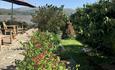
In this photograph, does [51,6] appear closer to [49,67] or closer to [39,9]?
[39,9]

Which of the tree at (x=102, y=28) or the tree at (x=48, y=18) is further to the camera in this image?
the tree at (x=48, y=18)

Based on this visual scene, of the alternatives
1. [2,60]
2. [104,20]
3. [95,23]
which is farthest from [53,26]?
[2,60]

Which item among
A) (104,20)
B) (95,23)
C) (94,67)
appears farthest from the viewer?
(95,23)

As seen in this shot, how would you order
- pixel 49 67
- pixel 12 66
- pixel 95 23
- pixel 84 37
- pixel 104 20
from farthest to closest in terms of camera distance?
pixel 84 37
pixel 95 23
pixel 104 20
pixel 12 66
pixel 49 67

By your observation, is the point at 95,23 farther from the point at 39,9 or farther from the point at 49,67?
the point at 49,67

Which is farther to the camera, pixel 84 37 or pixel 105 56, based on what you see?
pixel 84 37

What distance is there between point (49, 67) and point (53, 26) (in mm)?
18952

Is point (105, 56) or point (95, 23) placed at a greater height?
point (95, 23)

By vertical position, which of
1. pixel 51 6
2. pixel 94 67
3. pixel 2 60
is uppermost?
pixel 51 6

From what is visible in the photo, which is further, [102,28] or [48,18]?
[48,18]

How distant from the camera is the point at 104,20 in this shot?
789 inches

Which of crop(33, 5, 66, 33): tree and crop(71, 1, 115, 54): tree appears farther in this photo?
crop(33, 5, 66, 33): tree

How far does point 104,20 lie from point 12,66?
31.3 feet

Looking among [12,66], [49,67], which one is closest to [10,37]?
[12,66]
